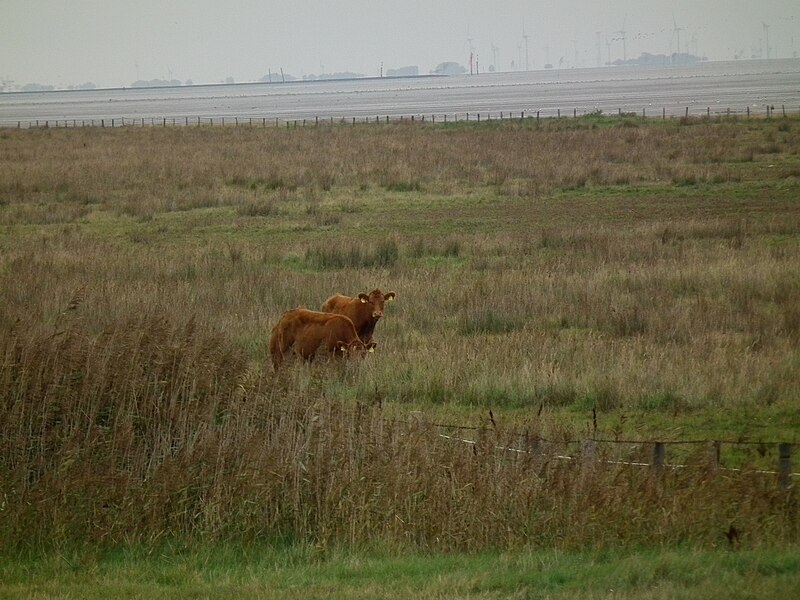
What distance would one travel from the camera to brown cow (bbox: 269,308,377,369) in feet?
45.5

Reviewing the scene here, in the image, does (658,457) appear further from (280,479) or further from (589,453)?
(280,479)

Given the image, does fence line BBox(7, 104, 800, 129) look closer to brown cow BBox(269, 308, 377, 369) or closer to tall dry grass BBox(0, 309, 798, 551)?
brown cow BBox(269, 308, 377, 369)

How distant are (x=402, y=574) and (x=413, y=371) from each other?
6344mm

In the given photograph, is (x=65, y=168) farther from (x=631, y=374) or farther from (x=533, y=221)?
(x=631, y=374)

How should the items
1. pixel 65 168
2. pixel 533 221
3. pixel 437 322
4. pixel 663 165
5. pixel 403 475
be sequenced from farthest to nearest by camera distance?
1. pixel 65 168
2. pixel 663 165
3. pixel 533 221
4. pixel 437 322
5. pixel 403 475

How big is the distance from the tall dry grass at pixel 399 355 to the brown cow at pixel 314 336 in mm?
396

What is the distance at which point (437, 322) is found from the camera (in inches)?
653

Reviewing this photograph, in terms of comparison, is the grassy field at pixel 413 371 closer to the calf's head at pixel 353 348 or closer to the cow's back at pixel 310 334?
the calf's head at pixel 353 348

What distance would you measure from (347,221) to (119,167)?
750 inches

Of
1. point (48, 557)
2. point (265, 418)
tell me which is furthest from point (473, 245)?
point (48, 557)

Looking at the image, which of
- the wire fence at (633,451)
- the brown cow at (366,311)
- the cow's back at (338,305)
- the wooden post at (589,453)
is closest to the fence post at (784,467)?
the wire fence at (633,451)

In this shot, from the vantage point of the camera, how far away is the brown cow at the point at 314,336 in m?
13.9

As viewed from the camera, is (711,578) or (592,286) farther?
(592,286)

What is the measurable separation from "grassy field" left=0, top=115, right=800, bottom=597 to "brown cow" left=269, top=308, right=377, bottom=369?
1.18 ft
